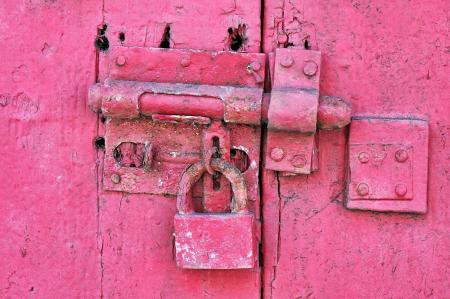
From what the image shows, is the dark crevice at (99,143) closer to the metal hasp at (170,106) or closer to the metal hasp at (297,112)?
the metal hasp at (170,106)

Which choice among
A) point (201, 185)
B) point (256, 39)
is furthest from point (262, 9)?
point (201, 185)

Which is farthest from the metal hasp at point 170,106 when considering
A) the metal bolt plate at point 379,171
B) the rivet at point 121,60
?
the metal bolt plate at point 379,171

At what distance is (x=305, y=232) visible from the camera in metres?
1.08

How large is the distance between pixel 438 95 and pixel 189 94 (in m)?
0.43

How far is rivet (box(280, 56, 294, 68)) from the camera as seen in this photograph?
1.03 metres

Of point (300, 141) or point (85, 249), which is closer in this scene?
point (300, 141)

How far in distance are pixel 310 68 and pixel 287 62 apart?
41 millimetres

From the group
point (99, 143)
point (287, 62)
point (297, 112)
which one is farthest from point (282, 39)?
point (99, 143)

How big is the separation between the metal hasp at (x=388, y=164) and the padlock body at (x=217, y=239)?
19 cm

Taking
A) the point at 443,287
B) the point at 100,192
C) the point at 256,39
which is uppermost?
the point at 256,39

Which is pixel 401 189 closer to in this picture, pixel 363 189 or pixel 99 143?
pixel 363 189

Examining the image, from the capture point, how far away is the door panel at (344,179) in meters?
1.04

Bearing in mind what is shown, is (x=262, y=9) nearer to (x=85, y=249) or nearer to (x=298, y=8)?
(x=298, y=8)

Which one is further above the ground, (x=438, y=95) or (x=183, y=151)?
(x=438, y=95)
